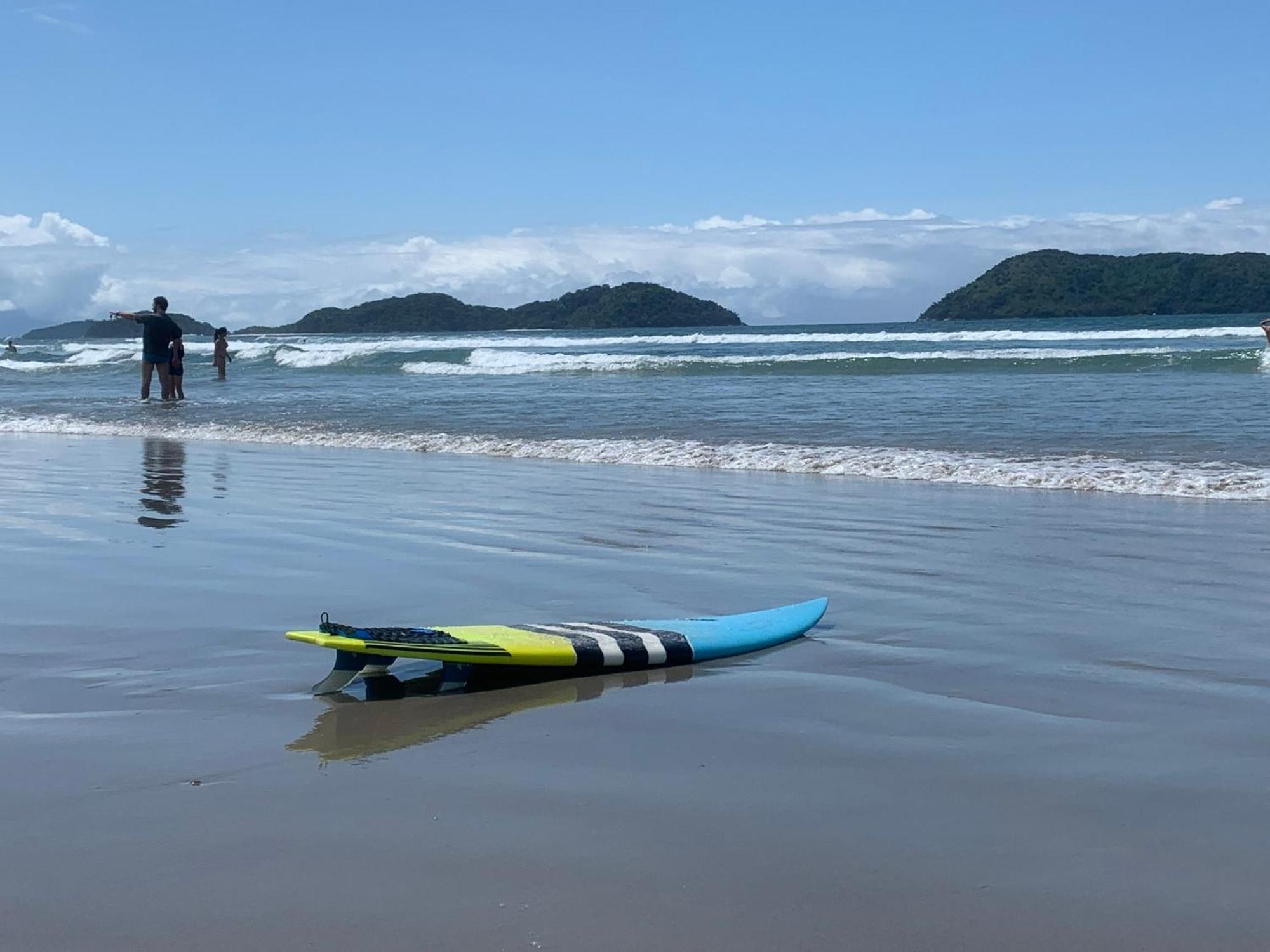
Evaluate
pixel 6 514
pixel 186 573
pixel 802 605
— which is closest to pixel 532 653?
pixel 802 605

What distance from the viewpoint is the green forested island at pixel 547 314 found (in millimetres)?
91312

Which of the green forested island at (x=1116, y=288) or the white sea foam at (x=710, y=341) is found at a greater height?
the green forested island at (x=1116, y=288)

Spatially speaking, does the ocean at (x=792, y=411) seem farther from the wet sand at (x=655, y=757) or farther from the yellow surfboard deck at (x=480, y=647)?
the yellow surfboard deck at (x=480, y=647)

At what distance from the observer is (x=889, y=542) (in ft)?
24.0

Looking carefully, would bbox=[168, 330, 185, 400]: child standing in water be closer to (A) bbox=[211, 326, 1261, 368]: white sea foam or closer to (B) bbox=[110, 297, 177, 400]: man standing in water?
(B) bbox=[110, 297, 177, 400]: man standing in water

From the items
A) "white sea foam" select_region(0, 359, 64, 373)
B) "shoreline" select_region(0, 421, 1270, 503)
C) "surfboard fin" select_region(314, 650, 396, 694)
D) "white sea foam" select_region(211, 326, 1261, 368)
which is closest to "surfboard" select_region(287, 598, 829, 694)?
"surfboard fin" select_region(314, 650, 396, 694)

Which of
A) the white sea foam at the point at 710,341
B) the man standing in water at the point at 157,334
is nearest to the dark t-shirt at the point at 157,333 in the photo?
the man standing in water at the point at 157,334

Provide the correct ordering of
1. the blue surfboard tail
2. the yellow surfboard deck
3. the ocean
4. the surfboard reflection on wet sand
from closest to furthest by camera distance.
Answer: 1. the surfboard reflection on wet sand
2. the yellow surfboard deck
3. the blue surfboard tail
4. the ocean

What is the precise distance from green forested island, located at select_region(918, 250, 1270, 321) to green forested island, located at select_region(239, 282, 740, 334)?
18692mm

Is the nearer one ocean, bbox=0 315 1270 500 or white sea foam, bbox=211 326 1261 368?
ocean, bbox=0 315 1270 500

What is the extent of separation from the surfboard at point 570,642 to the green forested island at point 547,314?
8511cm

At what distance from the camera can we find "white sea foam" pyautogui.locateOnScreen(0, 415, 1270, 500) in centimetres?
980

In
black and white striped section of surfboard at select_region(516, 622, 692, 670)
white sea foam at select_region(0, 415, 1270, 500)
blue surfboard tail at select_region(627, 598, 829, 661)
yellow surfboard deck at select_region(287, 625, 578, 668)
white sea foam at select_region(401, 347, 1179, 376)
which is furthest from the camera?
white sea foam at select_region(401, 347, 1179, 376)

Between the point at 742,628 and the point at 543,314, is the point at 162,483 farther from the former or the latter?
the point at 543,314
